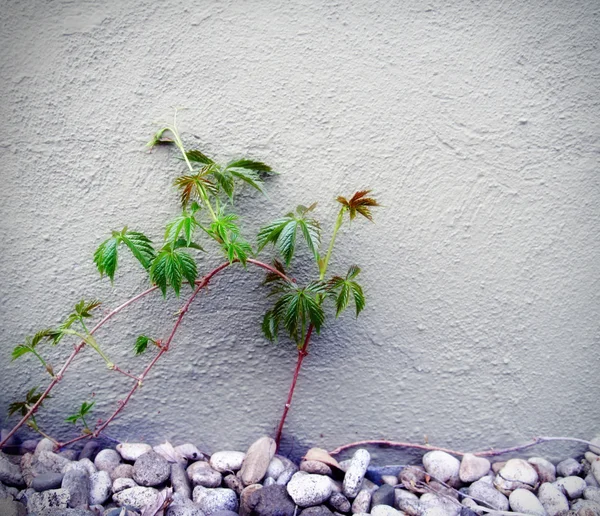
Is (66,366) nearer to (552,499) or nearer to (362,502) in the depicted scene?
(362,502)

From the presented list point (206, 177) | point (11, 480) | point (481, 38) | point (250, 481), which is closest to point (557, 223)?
point (481, 38)

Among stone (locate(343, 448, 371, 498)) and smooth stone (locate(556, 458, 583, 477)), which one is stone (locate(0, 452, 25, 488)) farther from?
smooth stone (locate(556, 458, 583, 477))

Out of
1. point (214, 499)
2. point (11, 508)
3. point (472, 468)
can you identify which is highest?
point (472, 468)

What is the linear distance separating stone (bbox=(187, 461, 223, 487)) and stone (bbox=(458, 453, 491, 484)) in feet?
2.10

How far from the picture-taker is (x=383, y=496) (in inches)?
49.2

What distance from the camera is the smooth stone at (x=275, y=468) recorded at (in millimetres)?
1316

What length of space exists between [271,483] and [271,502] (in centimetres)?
10

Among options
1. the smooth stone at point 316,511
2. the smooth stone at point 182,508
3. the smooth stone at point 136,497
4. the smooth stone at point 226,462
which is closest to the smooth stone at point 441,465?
the smooth stone at point 316,511

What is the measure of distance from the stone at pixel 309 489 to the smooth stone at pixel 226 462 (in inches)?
6.9

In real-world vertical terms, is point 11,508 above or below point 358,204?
below

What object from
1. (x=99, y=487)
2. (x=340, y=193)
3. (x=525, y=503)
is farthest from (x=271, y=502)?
(x=340, y=193)

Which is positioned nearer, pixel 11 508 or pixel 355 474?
pixel 11 508

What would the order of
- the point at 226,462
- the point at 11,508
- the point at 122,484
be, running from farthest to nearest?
the point at 226,462
the point at 122,484
the point at 11,508

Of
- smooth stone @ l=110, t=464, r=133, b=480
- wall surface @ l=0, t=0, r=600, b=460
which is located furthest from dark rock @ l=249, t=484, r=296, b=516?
smooth stone @ l=110, t=464, r=133, b=480
